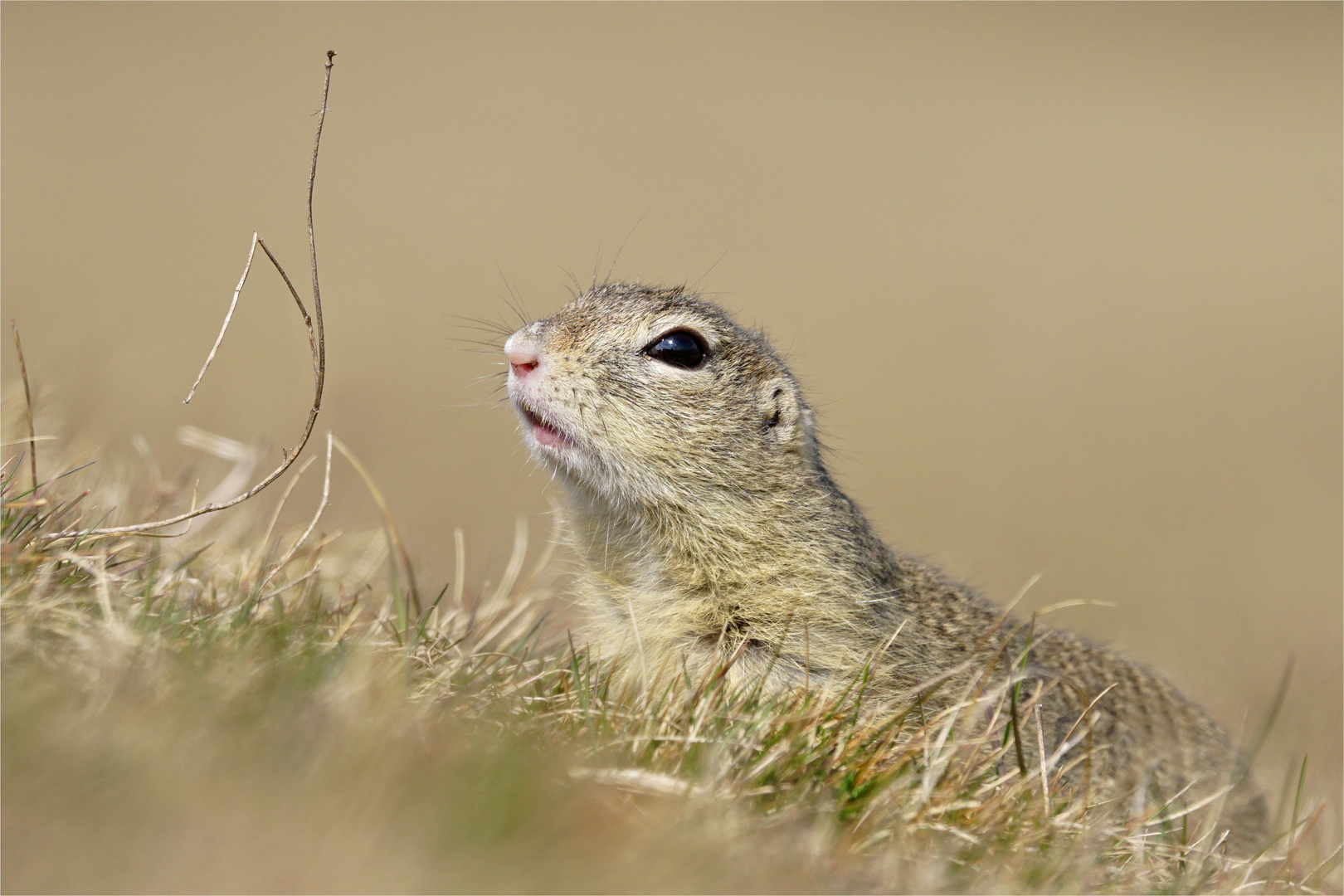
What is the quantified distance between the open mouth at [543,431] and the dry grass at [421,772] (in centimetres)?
93

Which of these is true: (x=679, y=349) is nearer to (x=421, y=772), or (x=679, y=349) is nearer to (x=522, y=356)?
(x=522, y=356)

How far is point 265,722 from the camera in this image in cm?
277

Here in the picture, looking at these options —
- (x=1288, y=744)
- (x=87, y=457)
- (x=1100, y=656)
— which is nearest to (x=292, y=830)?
(x=87, y=457)

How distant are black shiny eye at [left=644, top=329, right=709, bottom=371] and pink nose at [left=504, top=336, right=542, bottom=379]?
1.97 ft

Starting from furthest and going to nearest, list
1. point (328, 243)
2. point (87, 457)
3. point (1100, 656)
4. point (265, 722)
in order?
1. point (328, 243)
2. point (1100, 656)
3. point (87, 457)
4. point (265, 722)

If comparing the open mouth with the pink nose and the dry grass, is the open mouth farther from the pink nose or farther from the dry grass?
the dry grass

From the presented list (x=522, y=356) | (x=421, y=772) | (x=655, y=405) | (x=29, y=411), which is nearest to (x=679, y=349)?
(x=655, y=405)

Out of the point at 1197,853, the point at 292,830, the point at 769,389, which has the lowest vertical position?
the point at 1197,853

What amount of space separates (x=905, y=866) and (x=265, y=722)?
169 cm

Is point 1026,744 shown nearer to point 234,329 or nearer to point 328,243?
point 234,329

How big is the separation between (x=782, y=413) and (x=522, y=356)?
1404 mm

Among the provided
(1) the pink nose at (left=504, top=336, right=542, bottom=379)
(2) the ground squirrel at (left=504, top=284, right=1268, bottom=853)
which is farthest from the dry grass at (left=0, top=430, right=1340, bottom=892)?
(1) the pink nose at (left=504, top=336, right=542, bottom=379)

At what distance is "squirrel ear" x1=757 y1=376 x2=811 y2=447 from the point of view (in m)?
5.52

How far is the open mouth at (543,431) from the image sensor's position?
4.91 meters
